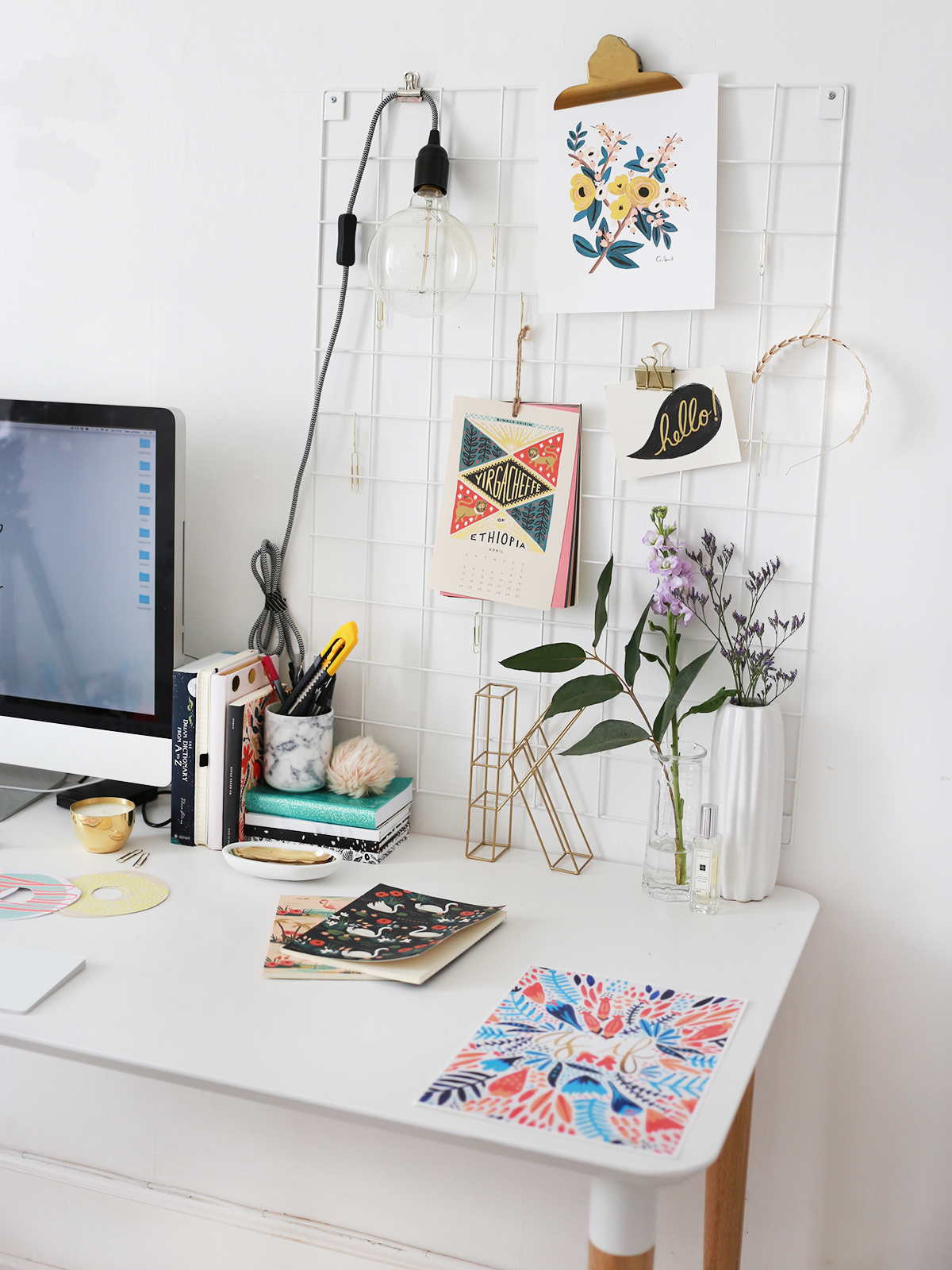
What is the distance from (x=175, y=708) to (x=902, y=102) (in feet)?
3.23

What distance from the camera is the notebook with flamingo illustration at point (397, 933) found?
0.92 metres

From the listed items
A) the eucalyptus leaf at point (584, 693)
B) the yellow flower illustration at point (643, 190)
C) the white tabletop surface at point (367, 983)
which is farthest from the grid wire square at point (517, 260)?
the white tabletop surface at point (367, 983)

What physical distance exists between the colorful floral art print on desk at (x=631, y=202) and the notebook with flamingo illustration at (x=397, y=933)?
0.64 m

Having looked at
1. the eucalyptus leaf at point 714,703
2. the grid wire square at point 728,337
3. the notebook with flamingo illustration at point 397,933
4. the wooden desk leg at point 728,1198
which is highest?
the grid wire square at point 728,337

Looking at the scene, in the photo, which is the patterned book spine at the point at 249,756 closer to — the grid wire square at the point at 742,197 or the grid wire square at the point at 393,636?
the grid wire square at the point at 393,636

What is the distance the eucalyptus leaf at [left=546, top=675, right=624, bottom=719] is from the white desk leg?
487mm

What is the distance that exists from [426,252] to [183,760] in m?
0.62

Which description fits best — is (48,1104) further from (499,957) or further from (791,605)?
(791,605)

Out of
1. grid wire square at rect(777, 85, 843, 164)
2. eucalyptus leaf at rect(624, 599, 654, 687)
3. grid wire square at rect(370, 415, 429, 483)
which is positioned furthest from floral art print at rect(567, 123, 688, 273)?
eucalyptus leaf at rect(624, 599, 654, 687)

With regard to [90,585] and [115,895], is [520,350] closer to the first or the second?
[90,585]

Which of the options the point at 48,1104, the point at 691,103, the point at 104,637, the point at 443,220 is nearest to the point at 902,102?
the point at 691,103

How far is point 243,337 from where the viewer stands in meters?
1.30

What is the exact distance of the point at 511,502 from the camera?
3.91ft

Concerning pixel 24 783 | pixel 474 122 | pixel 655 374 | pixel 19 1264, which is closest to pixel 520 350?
pixel 655 374
